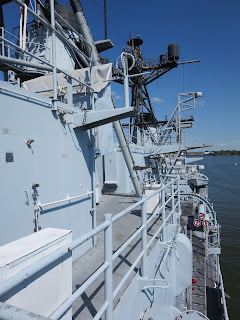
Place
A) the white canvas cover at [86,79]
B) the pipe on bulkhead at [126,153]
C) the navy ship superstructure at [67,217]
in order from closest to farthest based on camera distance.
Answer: the navy ship superstructure at [67,217] < the white canvas cover at [86,79] < the pipe on bulkhead at [126,153]

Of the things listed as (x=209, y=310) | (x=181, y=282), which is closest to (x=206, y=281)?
(x=209, y=310)

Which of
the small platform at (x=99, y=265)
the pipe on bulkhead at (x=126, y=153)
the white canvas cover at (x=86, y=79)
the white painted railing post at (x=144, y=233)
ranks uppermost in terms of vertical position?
the white canvas cover at (x=86, y=79)

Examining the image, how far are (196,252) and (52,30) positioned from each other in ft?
42.5

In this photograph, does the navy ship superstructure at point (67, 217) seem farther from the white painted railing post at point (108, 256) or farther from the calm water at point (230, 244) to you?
the calm water at point (230, 244)

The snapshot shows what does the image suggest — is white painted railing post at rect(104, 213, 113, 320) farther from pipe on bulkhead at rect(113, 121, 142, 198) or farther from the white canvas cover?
pipe on bulkhead at rect(113, 121, 142, 198)

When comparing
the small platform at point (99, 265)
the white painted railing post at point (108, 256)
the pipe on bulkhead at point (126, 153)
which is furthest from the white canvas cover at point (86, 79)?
the white painted railing post at point (108, 256)

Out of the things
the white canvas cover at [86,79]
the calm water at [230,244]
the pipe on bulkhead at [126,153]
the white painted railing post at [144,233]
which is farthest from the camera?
the calm water at [230,244]

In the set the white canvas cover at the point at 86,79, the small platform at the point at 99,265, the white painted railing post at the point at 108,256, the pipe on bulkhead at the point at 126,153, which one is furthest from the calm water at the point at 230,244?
the white canvas cover at the point at 86,79

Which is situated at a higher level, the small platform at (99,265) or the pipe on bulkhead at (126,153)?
the pipe on bulkhead at (126,153)

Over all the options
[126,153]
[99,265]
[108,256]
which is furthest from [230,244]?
[108,256]

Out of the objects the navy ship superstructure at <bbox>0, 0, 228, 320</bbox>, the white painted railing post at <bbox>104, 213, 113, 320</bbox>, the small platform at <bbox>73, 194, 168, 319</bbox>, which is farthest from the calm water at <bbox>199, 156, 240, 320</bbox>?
the white painted railing post at <bbox>104, 213, 113, 320</bbox>

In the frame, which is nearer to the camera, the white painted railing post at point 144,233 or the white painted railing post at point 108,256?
the white painted railing post at point 108,256

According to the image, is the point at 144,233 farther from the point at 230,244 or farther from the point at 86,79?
the point at 230,244

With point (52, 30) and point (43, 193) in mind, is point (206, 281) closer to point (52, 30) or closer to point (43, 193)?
point (43, 193)
